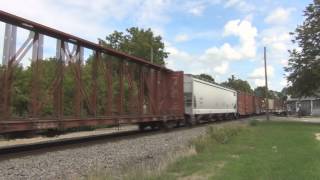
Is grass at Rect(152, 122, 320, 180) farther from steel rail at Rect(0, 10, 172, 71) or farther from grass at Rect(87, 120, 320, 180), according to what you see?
steel rail at Rect(0, 10, 172, 71)

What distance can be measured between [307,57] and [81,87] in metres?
31.3

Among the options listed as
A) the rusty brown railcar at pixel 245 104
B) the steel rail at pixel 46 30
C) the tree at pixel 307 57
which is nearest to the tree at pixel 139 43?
the rusty brown railcar at pixel 245 104

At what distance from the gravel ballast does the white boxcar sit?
1728 cm

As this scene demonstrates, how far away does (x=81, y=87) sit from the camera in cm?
2269

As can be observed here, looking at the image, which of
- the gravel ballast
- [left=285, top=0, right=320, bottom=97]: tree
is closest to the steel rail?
the gravel ballast

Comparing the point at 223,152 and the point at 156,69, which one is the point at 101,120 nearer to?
the point at 223,152

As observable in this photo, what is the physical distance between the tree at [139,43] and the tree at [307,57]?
27697mm

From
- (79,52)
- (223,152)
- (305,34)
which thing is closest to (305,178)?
(223,152)

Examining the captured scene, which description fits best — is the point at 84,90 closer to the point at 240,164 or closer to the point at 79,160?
the point at 79,160

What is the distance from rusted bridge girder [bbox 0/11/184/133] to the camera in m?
17.6

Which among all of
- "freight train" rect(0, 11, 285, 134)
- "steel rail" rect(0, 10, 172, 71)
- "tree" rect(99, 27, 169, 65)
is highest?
"tree" rect(99, 27, 169, 65)

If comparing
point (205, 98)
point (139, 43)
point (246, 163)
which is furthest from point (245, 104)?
point (246, 163)

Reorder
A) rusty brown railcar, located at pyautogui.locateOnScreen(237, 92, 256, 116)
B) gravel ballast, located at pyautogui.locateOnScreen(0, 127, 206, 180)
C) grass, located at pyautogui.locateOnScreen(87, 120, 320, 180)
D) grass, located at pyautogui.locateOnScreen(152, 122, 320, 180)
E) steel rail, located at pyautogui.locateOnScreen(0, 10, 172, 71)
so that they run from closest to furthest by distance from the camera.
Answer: grass, located at pyautogui.locateOnScreen(87, 120, 320, 180) → grass, located at pyautogui.locateOnScreen(152, 122, 320, 180) → gravel ballast, located at pyautogui.locateOnScreen(0, 127, 206, 180) → steel rail, located at pyautogui.locateOnScreen(0, 10, 172, 71) → rusty brown railcar, located at pyautogui.locateOnScreen(237, 92, 256, 116)

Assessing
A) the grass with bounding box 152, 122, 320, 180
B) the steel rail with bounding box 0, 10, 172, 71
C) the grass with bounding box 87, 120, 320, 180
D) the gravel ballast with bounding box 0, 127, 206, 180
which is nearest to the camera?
the grass with bounding box 87, 120, 320, 180
